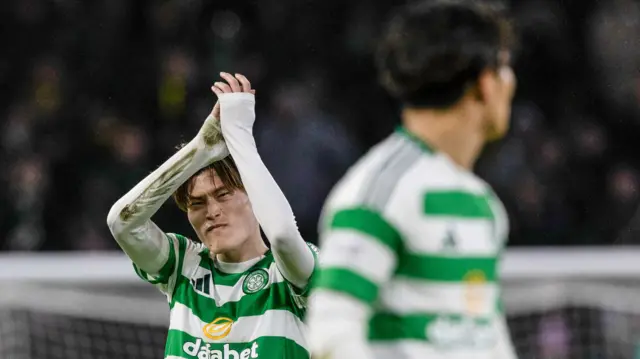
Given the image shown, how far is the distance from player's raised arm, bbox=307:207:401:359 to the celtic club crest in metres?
1.25

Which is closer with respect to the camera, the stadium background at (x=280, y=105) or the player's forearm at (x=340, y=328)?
the player's forearm at (x=340, y=328)

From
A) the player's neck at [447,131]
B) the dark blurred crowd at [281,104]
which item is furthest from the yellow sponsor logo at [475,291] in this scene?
the dark blurred crowd at [281,104]

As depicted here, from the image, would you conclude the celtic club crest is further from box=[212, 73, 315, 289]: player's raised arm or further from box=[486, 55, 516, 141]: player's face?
box=[486, 55, 516, 141]: player's face

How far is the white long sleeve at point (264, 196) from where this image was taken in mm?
3332

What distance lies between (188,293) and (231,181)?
1.02ft

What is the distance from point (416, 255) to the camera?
2.45 metres

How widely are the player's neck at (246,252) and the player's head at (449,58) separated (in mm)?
1271

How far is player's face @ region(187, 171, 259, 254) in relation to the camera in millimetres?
3660

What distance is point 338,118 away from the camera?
9.73 meters

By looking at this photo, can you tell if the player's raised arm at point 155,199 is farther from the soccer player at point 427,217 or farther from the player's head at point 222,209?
the soccer player at point 427,217

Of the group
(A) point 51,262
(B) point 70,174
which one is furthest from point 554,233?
(A) point 51,262

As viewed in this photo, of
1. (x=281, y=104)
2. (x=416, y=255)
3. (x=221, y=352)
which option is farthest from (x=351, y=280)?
(x=281, y=104)

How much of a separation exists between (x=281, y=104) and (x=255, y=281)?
5747 millimetres

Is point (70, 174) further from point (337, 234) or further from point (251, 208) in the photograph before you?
point (337, 234)
